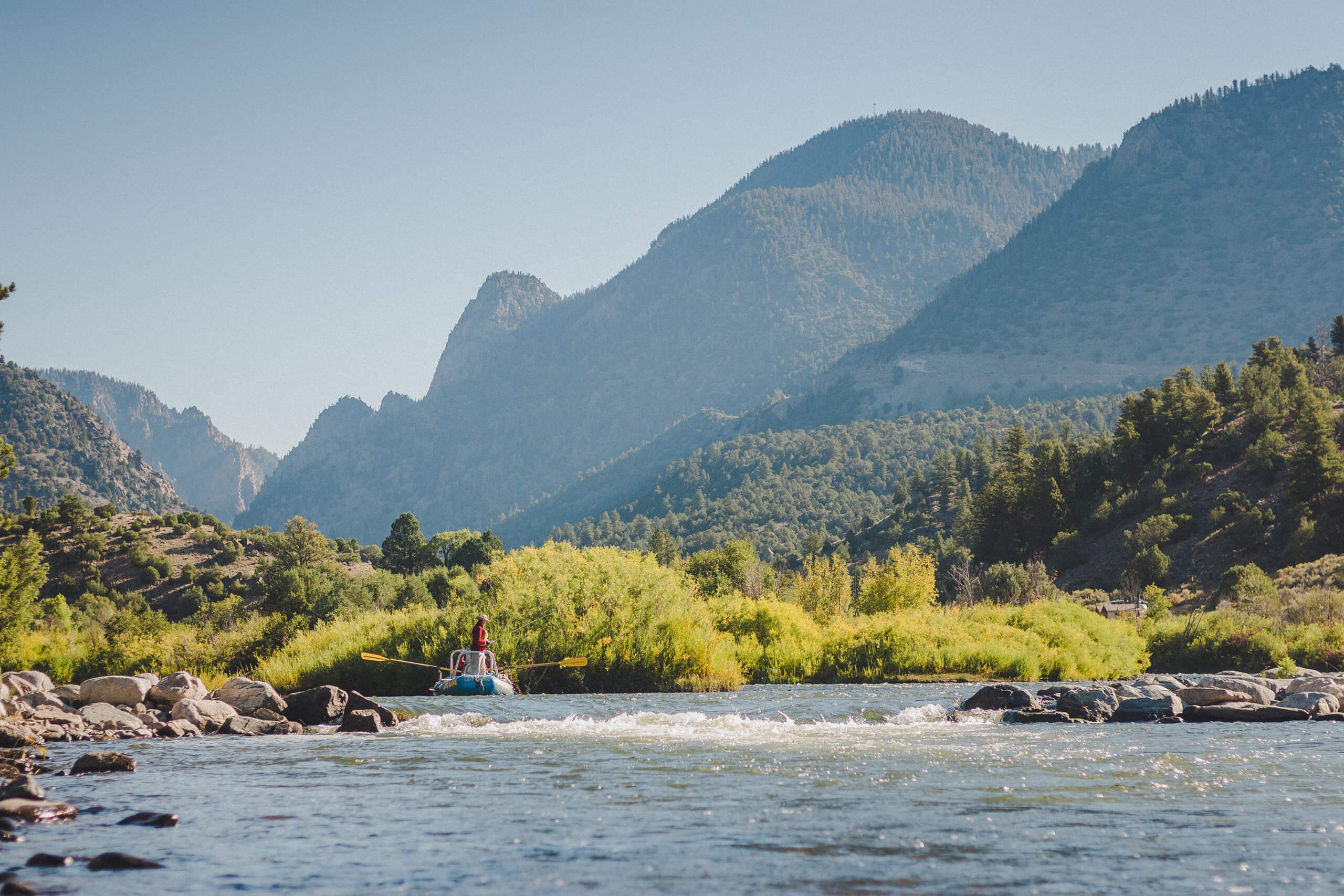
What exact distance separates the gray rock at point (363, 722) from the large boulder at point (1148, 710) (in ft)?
70.1

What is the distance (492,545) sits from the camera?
11581 cm

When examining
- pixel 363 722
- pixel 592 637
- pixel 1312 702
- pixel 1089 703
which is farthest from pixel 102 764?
pixel 1312 702

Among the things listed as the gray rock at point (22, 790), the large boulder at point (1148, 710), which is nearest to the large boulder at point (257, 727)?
the gray rock at point (22, 790)

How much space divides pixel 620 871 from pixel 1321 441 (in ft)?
313

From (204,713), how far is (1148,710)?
91.6 ft

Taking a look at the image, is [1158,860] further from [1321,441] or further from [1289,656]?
[1321,441]

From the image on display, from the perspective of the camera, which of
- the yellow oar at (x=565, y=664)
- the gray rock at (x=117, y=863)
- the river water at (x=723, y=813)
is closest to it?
the river water at (x=723, y=813)

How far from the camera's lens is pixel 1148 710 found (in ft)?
95.7

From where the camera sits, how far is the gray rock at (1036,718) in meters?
28.3

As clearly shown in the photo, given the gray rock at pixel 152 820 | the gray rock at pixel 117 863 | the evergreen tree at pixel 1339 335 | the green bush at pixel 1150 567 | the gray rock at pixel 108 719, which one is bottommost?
the gray rock at pixel 108 719

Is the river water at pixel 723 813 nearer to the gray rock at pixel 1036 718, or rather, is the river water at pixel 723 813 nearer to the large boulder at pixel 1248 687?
the gray rock at pixel 1036 718

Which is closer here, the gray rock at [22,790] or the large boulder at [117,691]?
the gray rock at [22,790]

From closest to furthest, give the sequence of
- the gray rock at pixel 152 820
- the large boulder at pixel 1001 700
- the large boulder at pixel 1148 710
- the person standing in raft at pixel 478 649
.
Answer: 1. the gray rock at pixel 152 820
2. the large boulder at pixel 1148 710
3. the large boulder at pixel 1001 700
4. the person standing in raft at pixel 478 649

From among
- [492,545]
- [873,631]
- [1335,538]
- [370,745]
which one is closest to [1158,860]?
[370,745]
